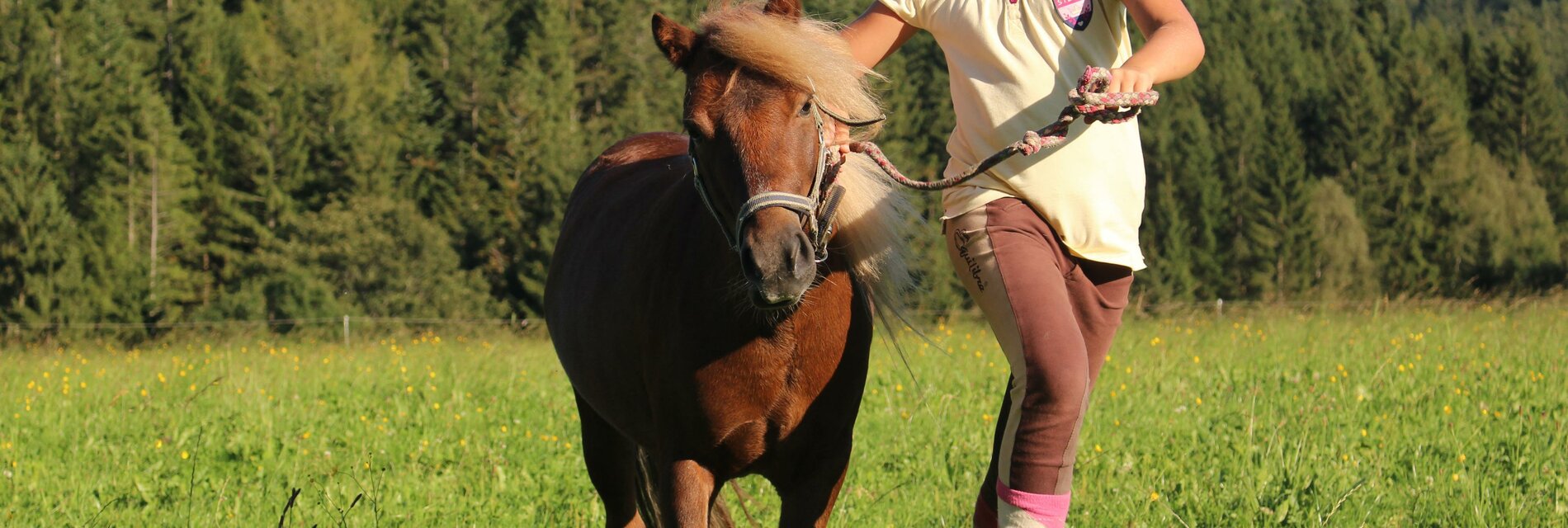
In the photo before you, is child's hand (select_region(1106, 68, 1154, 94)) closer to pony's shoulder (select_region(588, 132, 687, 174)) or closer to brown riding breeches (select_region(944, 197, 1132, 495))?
brown riding breeches (select_region(944, 197, 1132, 495))

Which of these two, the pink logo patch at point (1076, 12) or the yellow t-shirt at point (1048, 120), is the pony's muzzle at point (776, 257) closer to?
the yellow t-shirt at point (1048, 120)

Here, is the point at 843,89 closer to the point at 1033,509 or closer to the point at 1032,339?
the point at 1032,339

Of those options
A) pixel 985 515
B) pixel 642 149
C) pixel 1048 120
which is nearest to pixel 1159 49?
pixel 1048 120

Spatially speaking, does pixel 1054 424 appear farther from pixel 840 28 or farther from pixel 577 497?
pixel 577 497

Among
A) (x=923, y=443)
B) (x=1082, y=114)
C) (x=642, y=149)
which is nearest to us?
(x=1082, y=114)

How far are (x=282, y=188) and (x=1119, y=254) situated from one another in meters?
47.4

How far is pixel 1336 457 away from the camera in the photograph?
530 cm

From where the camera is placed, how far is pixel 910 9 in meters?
3.24

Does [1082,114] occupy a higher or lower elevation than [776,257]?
higher

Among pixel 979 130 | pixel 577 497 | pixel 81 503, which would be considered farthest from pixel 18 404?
pixel 979 130

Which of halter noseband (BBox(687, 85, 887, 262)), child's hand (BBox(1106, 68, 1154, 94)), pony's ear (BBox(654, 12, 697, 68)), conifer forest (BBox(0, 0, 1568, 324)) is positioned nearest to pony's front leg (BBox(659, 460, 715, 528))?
halter noseband (BBox(687, 85, 887, 262))

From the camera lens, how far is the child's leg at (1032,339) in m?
2.75

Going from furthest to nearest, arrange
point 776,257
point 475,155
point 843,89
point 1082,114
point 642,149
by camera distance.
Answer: point 475,155
point 642,149
point 843,89
point 1082,114
point 776,257

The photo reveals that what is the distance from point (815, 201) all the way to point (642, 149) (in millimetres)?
2565
